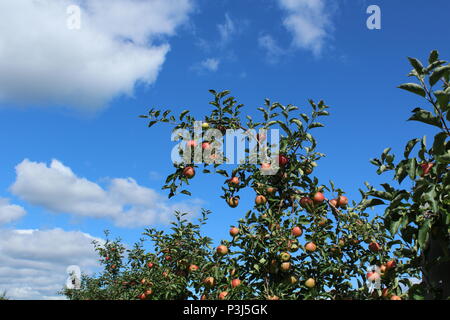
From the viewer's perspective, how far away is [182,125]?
5598 mm

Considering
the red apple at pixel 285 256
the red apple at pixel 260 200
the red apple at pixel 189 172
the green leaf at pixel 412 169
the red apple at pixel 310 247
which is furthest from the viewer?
the red apple at pixel 189 172

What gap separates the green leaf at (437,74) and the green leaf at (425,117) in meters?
0.23

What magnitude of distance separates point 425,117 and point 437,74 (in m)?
0.33

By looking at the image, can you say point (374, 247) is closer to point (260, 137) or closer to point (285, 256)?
point (285, 256)

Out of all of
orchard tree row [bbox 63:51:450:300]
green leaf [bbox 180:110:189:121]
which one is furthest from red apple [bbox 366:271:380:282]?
green leaf [bbox 180:110:189:121]

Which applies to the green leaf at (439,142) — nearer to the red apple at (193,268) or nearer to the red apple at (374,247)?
the red apple at (374,247)

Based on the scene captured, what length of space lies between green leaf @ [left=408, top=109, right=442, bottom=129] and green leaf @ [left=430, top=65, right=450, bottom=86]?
0.76 feet

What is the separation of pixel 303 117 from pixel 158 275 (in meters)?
3.29

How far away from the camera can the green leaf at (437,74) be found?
122 inches

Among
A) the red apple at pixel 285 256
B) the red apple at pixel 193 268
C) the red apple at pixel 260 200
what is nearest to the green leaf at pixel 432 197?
the red apple at pixel 285 256

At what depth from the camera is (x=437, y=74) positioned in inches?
123

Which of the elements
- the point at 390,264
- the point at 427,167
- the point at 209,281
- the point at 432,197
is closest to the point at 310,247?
the point at 390,264

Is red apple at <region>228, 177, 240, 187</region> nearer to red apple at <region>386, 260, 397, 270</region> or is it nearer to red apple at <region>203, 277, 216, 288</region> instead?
red apple at <region>203, 277, 216, 288</region>

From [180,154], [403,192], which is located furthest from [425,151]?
[180,154]
